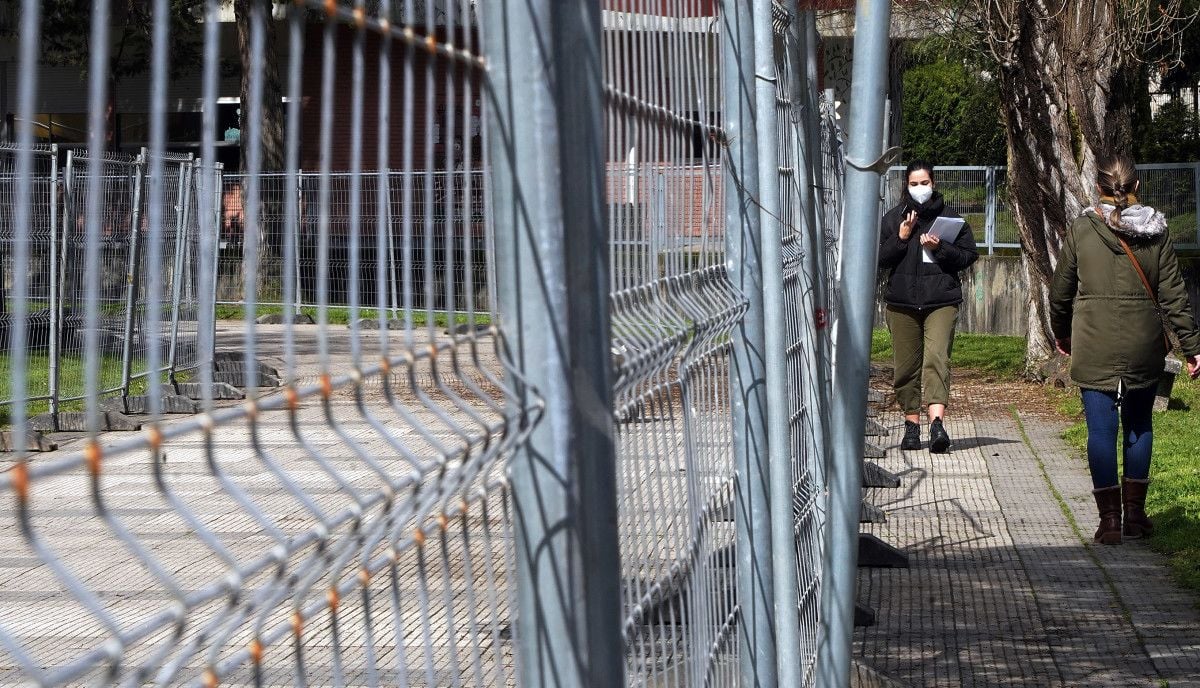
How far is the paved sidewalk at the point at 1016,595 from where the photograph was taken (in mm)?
5367

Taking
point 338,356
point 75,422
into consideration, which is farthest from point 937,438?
point 338,356

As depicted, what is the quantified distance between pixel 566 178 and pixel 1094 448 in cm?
613

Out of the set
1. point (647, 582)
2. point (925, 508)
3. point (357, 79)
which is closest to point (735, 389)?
point (647, 582)

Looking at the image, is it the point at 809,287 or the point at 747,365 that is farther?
the point at 809,287

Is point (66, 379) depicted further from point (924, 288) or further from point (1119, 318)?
point (1119, 318)

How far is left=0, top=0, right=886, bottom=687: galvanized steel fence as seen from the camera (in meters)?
1.06

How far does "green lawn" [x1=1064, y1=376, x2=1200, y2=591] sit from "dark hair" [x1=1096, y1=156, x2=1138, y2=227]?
1.63 meters

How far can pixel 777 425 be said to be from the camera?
356 centimetres

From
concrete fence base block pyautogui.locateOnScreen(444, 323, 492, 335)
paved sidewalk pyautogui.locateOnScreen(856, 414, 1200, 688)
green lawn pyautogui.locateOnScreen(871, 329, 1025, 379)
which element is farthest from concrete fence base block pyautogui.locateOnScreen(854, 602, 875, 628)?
green lawn pyautogui.locateOnScreen(871, 329, 1025, 379)

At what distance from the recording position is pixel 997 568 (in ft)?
22.6

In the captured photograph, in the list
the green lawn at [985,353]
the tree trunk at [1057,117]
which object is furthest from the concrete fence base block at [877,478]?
the green lawn at [985,353]

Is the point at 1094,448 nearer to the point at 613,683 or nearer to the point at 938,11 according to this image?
the point at 613,683

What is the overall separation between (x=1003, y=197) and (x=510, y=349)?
20.0 metres

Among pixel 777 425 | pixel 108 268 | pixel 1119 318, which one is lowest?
pixel 777 425
